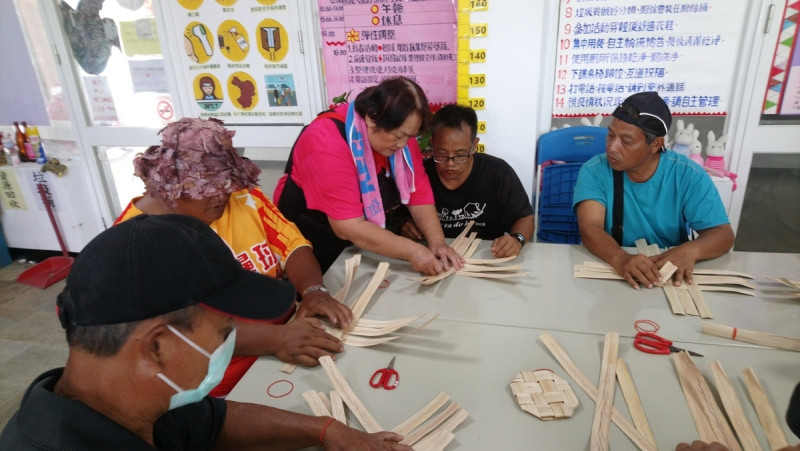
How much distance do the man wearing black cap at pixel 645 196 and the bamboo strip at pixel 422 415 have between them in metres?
0.99

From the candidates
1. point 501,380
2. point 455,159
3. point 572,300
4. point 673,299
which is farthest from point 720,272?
point 455,159

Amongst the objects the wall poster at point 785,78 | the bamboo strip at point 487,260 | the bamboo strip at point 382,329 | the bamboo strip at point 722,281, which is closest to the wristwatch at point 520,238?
the bamboo strip at point 487,260

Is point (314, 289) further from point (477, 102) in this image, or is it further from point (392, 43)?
point (392, 43)

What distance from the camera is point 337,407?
117cm

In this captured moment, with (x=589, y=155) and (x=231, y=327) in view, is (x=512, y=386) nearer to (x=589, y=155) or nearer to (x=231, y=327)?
(x=231, y=327)

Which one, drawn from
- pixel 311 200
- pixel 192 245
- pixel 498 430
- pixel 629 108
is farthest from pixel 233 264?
pixel 629 108

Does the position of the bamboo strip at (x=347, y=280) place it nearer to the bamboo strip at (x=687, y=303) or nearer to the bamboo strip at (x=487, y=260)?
the bamboo strip at (x=487, y=260)

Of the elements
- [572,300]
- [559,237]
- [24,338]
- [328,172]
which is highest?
[328,172]

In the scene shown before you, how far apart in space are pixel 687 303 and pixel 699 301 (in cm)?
4

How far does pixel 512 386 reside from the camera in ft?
3.94

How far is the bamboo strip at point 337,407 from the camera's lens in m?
1.14

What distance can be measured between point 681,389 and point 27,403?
4.71 feet

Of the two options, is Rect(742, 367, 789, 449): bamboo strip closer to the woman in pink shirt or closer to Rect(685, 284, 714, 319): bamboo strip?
Rect(685, 284, 714, 319): bamboo strip

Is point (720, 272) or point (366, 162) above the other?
point (366, 162)
